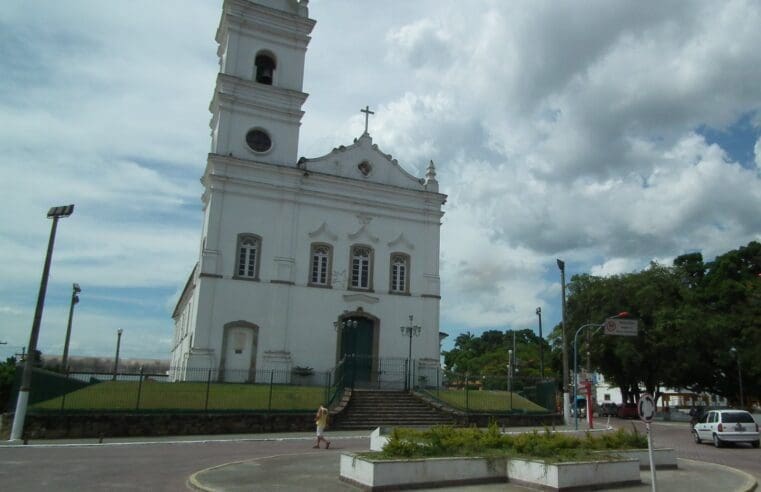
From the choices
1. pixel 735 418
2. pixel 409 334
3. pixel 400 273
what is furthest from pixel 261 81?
pixel 735 418

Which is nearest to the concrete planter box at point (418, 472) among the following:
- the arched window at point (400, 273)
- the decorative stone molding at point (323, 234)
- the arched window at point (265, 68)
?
the decorative stone molding at point (323, 234)

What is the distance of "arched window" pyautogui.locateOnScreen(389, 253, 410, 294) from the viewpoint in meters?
33.8

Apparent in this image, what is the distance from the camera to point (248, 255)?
3142cm

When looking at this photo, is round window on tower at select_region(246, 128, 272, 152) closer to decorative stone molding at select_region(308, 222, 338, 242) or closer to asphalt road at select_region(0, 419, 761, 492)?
decorative stone molding at select_region(308, 222, 338, 242)

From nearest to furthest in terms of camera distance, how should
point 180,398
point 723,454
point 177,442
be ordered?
1. point 723,454
2. point 177,442
3. point 180,398

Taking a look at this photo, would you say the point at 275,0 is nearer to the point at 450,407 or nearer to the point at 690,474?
the point at 450,407

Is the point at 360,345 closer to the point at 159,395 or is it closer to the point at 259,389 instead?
the point at 259,389

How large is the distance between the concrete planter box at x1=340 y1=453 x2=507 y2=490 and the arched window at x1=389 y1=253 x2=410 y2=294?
835 inches


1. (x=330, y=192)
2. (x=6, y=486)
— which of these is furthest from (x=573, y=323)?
(x=6, y=486)

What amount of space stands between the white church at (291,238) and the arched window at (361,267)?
60 millimetres

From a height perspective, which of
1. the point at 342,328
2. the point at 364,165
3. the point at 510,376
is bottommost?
the point at 510,376

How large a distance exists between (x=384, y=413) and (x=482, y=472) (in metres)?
13.6

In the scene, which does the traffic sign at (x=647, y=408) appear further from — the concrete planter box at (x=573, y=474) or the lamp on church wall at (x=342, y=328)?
the lamp on church wall at (x=342, y=328)

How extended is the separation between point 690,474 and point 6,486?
45.3 feet
